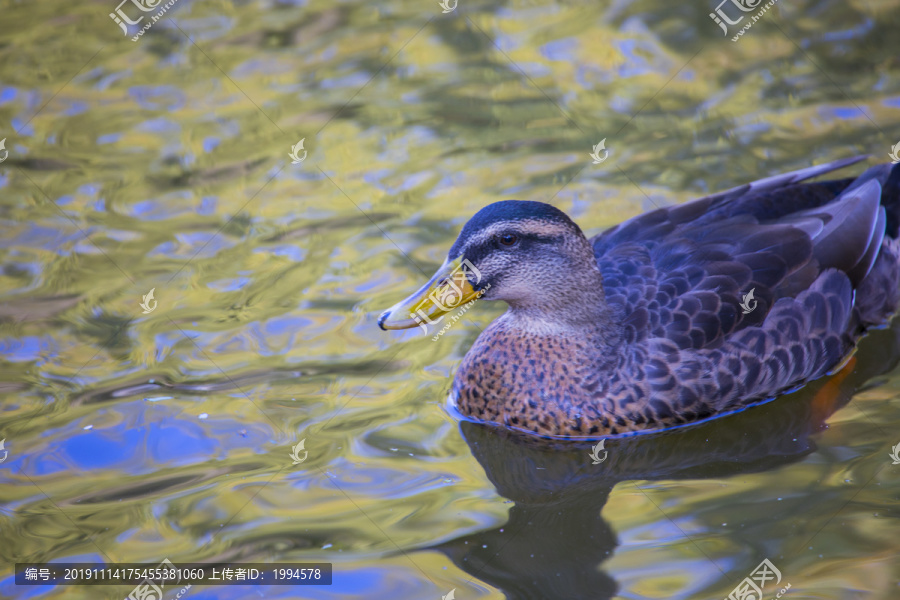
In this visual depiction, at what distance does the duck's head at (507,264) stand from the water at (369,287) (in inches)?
33.5

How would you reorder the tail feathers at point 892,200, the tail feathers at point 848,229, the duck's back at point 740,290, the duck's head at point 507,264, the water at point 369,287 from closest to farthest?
the water at point 369,287 < the duck's head at point 507,264 < the duck's back at point 740,290 < the tail feathers at point 848,229 < the tail feathers at point 892,200

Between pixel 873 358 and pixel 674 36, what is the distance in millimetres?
4456

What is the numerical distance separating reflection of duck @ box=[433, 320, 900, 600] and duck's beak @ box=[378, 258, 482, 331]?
88cm

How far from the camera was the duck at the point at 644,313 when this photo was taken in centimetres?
559

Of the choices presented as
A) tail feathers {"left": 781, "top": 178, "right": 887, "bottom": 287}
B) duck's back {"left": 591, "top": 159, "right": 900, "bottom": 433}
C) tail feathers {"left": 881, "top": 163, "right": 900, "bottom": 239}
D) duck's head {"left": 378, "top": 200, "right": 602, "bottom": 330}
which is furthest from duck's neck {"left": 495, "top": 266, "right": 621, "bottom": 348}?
tail feathers {"left": 881, "top": 163, "right": 900, "bottom": 239}

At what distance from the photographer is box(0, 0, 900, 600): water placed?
16.8 ft

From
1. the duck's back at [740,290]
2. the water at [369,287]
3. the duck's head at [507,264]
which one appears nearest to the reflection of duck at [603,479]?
the water at [369,287]

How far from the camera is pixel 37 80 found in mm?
9594

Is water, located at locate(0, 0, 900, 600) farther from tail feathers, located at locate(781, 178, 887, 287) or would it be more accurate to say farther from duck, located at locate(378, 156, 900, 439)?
tail feathers, located at locate(781, 178, 887, 287)

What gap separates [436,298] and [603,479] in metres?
1.41

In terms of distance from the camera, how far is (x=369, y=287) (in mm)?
7059

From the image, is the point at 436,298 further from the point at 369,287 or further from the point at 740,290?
the point at 740,290

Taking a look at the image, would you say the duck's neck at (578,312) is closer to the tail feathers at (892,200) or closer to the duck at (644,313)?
the duck at (644,313)

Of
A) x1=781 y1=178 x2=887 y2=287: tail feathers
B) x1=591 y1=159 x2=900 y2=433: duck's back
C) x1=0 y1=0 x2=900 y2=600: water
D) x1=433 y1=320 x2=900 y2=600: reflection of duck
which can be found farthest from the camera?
x1=781 y1=178 x2=887 y2=287: tail feathers
